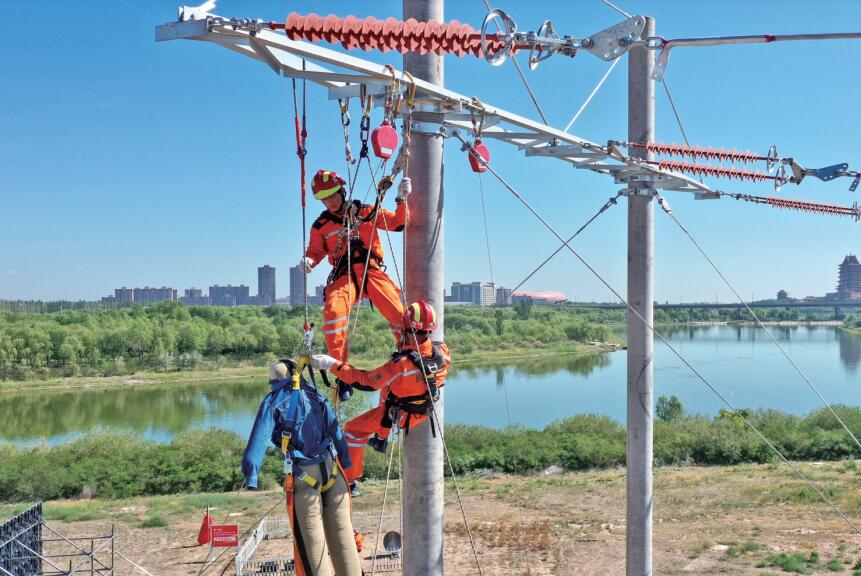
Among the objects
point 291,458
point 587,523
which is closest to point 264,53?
point 291,458

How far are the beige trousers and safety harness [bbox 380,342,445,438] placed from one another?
0.52 m

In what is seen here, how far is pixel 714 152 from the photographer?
252 inches

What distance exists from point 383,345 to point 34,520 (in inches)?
1229

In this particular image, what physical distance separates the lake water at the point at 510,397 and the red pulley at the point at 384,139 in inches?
878

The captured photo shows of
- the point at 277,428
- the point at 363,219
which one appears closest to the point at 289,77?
the point at 363,219

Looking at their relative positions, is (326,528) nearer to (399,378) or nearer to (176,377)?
(399,378)

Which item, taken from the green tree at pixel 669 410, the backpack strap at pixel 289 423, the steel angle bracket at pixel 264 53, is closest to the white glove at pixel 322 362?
the backpack strap at pixel 289 423

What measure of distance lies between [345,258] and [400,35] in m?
1.52

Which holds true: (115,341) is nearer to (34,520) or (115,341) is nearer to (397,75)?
(34,520)

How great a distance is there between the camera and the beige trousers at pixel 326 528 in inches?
164

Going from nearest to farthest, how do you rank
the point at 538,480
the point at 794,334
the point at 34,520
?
the point at 34,520 → the point at 538,480 → the point at 794,334

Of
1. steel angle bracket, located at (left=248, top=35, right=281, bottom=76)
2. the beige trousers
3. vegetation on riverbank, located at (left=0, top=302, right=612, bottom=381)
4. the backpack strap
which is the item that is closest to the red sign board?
A: the beige trousers

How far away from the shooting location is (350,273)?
14.4 ft

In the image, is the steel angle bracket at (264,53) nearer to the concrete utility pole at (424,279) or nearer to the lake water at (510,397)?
the concrete utility pole at (424,279)
